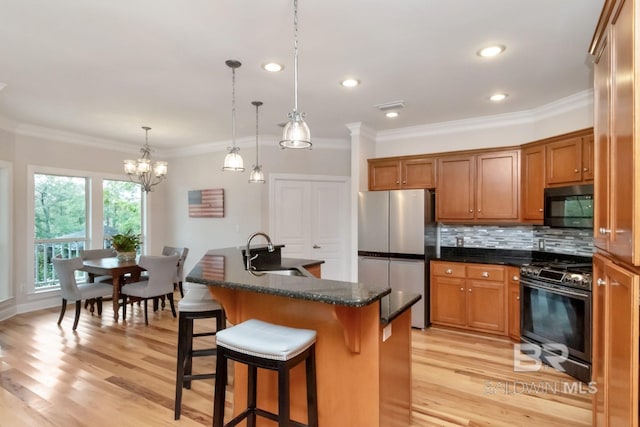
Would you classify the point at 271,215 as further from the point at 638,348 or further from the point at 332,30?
the point at 638,348

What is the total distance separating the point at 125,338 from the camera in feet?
12.6

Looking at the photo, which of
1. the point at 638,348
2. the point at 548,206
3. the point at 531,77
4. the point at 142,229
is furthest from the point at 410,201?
the point at 142,229

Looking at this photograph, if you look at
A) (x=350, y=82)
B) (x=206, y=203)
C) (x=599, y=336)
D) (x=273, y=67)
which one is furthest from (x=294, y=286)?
(x=206, y=203)

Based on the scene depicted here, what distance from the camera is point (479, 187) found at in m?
4.15

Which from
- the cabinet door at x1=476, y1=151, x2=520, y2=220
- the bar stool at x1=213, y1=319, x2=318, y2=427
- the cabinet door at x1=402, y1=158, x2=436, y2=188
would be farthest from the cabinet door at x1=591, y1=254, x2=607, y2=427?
the cabinet door at x1=402, y1=158, x2=436, y2=188

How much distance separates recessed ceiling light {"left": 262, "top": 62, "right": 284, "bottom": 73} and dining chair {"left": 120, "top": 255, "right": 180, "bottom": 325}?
269 centimetres

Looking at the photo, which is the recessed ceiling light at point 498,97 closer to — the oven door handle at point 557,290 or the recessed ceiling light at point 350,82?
the recessed ceiling light at point 350,82

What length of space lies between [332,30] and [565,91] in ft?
8.40

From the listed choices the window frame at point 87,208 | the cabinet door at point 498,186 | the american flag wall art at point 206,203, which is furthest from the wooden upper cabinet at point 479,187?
the window frame at point 87,208

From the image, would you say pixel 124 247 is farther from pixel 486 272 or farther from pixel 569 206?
pixel 569 206

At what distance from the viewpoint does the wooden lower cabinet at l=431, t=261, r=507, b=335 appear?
150 inches

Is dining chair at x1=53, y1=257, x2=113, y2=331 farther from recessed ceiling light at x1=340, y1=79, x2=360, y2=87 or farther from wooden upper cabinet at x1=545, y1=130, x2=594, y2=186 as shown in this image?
wooden upper cabinet at x1=545, y1=130, x2=594, y2=186

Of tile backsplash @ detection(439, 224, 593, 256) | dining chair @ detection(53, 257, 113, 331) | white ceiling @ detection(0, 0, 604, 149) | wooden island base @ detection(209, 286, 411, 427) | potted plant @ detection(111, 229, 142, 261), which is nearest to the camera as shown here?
wooden island base @ detection(209, 286, 411, 427)

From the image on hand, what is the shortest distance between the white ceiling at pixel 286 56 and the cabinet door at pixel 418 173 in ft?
1.99
